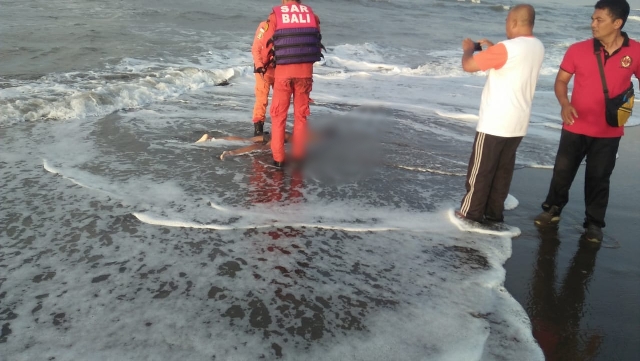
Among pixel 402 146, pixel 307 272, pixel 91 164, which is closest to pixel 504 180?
pixel 307 272

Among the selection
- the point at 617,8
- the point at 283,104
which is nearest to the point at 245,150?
the point at 283,104

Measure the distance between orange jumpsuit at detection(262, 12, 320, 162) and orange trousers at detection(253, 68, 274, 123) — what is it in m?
0.83

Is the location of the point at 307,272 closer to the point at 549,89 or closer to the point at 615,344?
the point at 615,344

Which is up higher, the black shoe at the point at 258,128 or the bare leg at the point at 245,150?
the black shoe at the point at 258,128

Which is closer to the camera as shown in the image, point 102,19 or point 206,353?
point 206,353

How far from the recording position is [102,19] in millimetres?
19000

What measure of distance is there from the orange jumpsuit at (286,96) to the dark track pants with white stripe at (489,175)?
2241 millimetres

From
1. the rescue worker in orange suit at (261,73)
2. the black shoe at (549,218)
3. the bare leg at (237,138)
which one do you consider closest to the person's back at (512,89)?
the black shoe at (549,218)

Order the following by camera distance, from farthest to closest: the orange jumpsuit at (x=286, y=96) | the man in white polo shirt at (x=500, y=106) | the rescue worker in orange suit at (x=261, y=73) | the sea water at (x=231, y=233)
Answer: the rescue worker in orange suit at (x=261, y=73), the orange jumpsuit at (x=286, y=96), the man in white polo shirt at (x=500, y=106), the sea water at (x=231, y=233)

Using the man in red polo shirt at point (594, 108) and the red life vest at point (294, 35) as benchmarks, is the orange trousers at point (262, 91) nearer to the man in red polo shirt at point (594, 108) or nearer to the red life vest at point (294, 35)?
the red life vest at point (294, 35)

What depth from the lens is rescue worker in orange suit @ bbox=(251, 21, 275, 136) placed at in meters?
6.32

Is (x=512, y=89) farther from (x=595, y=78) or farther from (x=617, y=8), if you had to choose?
(x=617, y=8)

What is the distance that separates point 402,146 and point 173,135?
3.10 metres

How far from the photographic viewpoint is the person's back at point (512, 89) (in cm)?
418
